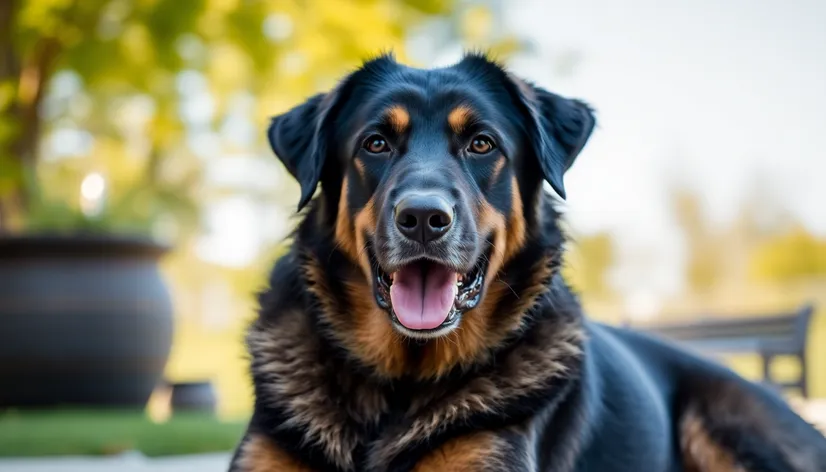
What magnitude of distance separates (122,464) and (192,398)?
372 centimetres

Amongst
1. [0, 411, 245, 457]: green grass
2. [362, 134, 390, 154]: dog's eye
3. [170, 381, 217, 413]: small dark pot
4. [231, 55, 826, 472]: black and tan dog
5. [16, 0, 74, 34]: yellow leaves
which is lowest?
[170, 381, 217, 413]: small dark pot

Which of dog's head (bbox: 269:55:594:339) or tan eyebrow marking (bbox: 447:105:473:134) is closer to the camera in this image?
dog's head (bbox: 269:55:594:339)

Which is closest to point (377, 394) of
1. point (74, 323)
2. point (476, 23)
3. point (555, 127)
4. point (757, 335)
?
point (555, 127)

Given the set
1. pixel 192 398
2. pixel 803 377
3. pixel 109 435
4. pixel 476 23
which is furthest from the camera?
pixel 476 23

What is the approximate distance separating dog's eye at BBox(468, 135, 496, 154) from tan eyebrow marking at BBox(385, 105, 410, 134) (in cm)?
25

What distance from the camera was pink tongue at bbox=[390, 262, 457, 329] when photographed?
303 cm

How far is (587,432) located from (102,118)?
1972 cm

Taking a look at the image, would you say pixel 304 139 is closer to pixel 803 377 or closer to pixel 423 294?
pixel 423 294

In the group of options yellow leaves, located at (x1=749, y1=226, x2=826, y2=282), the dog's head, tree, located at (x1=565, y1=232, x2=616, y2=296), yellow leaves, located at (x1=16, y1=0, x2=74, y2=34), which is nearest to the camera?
the dog's head

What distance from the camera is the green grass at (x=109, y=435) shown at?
6.20 meters

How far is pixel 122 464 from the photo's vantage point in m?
5.52

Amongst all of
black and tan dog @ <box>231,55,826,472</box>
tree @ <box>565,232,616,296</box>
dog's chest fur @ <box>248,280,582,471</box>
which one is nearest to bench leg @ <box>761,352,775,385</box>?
black and tan dog @ <box>231,55,826,472</box>

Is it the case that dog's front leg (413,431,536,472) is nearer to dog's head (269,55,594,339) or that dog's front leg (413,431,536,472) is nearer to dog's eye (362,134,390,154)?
dog's head (269,55,594,339)

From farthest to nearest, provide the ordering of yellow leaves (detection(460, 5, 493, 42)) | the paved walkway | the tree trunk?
1. yellow leaves (detection(460, 5, 493, 42))
2. the tree trunk
3. the paved walkway
